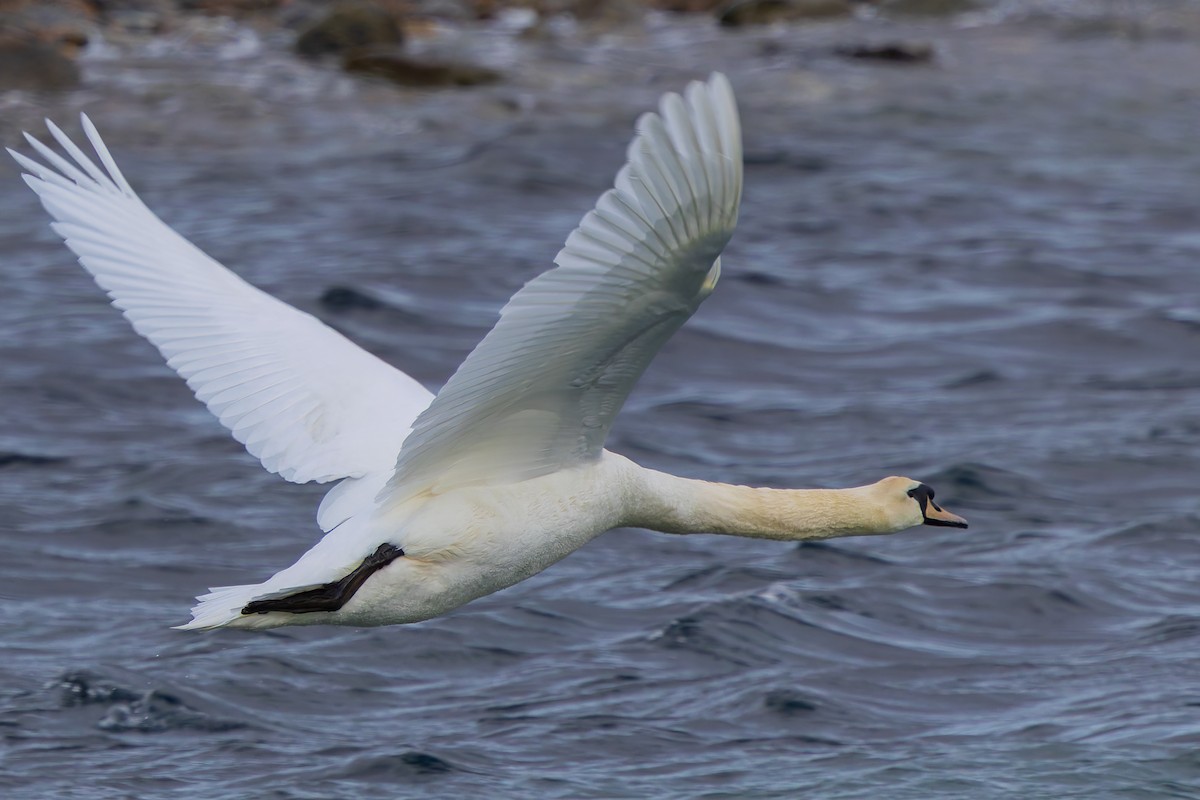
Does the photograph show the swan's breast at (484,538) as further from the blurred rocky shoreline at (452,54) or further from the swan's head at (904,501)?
the blurred rocky shoreline at (452,54)

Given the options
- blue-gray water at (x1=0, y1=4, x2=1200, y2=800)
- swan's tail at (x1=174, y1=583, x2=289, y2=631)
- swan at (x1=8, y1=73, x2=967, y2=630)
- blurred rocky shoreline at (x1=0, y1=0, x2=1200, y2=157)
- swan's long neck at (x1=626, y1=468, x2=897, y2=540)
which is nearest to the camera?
swan at (x1=8, y1=73, x2=967, y2=630)

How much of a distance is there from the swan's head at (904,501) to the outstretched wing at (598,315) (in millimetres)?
1206

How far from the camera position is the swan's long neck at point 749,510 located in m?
6.32

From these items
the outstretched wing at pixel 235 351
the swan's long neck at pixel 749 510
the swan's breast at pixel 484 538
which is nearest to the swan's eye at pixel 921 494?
the swan's long neck at pixel 749 510

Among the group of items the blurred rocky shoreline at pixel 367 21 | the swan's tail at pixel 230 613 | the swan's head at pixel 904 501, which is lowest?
the swan's head at pixel 904 501

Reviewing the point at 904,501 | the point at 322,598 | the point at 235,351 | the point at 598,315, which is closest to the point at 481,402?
the point at 598,315

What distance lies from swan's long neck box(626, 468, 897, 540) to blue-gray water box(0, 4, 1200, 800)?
1.31 m

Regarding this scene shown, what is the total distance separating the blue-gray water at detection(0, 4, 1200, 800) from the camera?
7.70 meters

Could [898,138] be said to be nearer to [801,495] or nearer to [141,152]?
[141,152]

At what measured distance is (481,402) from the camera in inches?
219

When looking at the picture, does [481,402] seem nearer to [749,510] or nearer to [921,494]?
[749,510]

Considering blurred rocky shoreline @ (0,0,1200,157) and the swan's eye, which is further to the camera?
blurred rocky shoreline @ (0,0,1200,157)

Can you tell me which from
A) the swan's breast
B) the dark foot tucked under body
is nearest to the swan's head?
the swan's breast

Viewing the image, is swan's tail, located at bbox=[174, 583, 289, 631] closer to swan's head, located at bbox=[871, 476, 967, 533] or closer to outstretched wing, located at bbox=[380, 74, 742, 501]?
outstretched wing, located at bbox=[380, 74, 742, 501]
